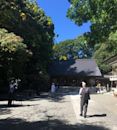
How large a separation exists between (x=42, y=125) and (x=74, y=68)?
2511 inches

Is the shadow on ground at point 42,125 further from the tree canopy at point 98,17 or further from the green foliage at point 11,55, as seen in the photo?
the tree canopy at point 98,17

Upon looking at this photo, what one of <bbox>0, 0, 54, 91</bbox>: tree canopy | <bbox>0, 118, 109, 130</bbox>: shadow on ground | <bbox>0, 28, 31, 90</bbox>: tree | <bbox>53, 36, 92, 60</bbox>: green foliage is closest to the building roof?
<bbox>0, 0, 54, 91</bbox>: tree canopy

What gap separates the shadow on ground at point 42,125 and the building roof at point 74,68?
57926 millimetres

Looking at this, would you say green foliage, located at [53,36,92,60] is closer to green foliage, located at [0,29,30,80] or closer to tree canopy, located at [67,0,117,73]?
green foliage, located at [0,29,30,80]

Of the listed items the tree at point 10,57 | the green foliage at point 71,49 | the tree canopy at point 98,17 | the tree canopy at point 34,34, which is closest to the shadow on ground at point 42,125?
the tree at point 10,57

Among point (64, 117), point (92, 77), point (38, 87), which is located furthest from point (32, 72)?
point (64, 117)

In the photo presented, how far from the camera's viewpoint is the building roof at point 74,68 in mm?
79875

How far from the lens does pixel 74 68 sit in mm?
82938

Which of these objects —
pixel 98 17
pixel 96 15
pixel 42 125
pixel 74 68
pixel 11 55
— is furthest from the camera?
pixel 74 68

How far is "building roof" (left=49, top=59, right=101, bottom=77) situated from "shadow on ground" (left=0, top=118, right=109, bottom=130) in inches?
2281

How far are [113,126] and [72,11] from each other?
11.9 metres

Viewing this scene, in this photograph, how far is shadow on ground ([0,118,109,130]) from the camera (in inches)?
722

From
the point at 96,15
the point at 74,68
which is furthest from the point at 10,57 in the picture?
the point at 74,68

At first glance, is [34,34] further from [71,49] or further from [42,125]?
[71,49]
